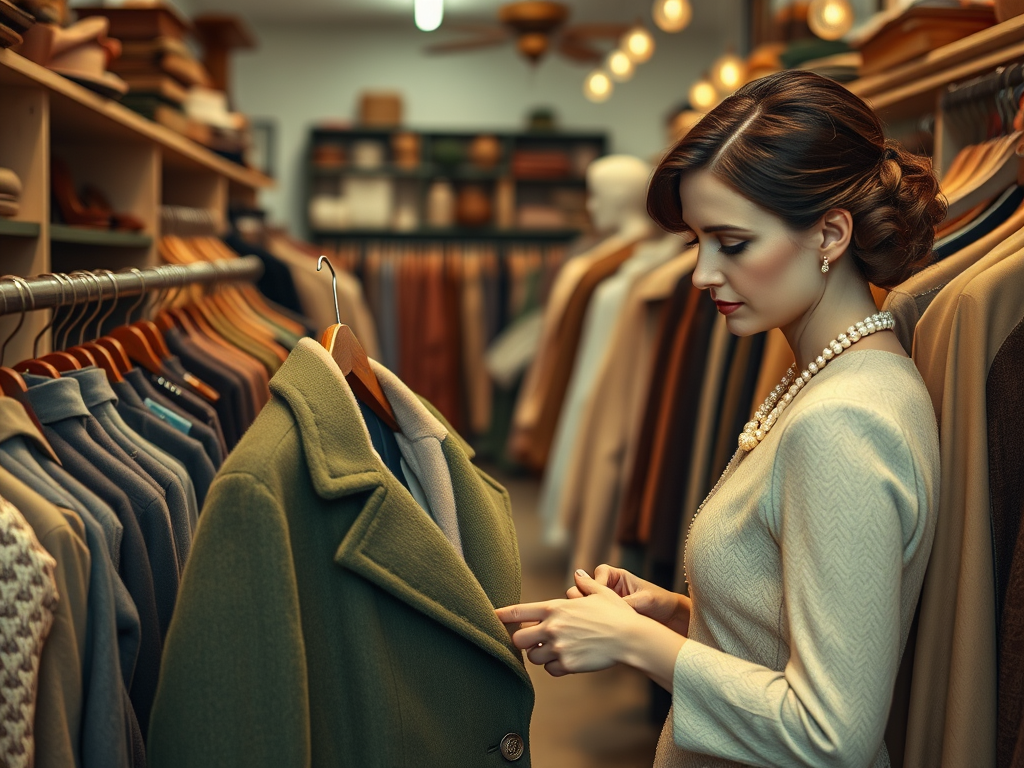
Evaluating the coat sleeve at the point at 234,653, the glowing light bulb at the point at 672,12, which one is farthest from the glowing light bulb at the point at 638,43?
the coat sleeve at the point at 234,653

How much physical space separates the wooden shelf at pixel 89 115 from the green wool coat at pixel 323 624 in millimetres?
824

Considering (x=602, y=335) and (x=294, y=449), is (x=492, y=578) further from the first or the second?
(x=602, y=335)

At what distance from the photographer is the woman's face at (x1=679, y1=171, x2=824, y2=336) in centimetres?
115

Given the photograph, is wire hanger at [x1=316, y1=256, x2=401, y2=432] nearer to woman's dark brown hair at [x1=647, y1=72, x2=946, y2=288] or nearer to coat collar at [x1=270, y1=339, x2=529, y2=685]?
coat collar at [x1=270, y1=339, x2=529, y2=685]

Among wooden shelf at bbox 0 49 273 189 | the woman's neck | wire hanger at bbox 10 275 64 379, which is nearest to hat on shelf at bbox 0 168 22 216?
wooden shelf at bbox 0 49 273 189

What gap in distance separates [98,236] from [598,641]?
146cm

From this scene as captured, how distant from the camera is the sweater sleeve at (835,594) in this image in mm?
1006

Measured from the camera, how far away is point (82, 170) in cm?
248

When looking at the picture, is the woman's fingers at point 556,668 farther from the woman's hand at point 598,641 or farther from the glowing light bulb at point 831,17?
the glowing light bulb at point 831,17

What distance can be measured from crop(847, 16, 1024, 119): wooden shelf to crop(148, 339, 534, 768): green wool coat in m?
1.26

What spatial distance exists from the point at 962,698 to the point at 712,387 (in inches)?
51.2

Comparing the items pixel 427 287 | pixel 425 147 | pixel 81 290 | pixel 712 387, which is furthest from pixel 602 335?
pixel 425 147

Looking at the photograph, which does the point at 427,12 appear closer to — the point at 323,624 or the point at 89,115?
the point at 89,115

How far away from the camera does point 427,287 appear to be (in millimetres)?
6699
